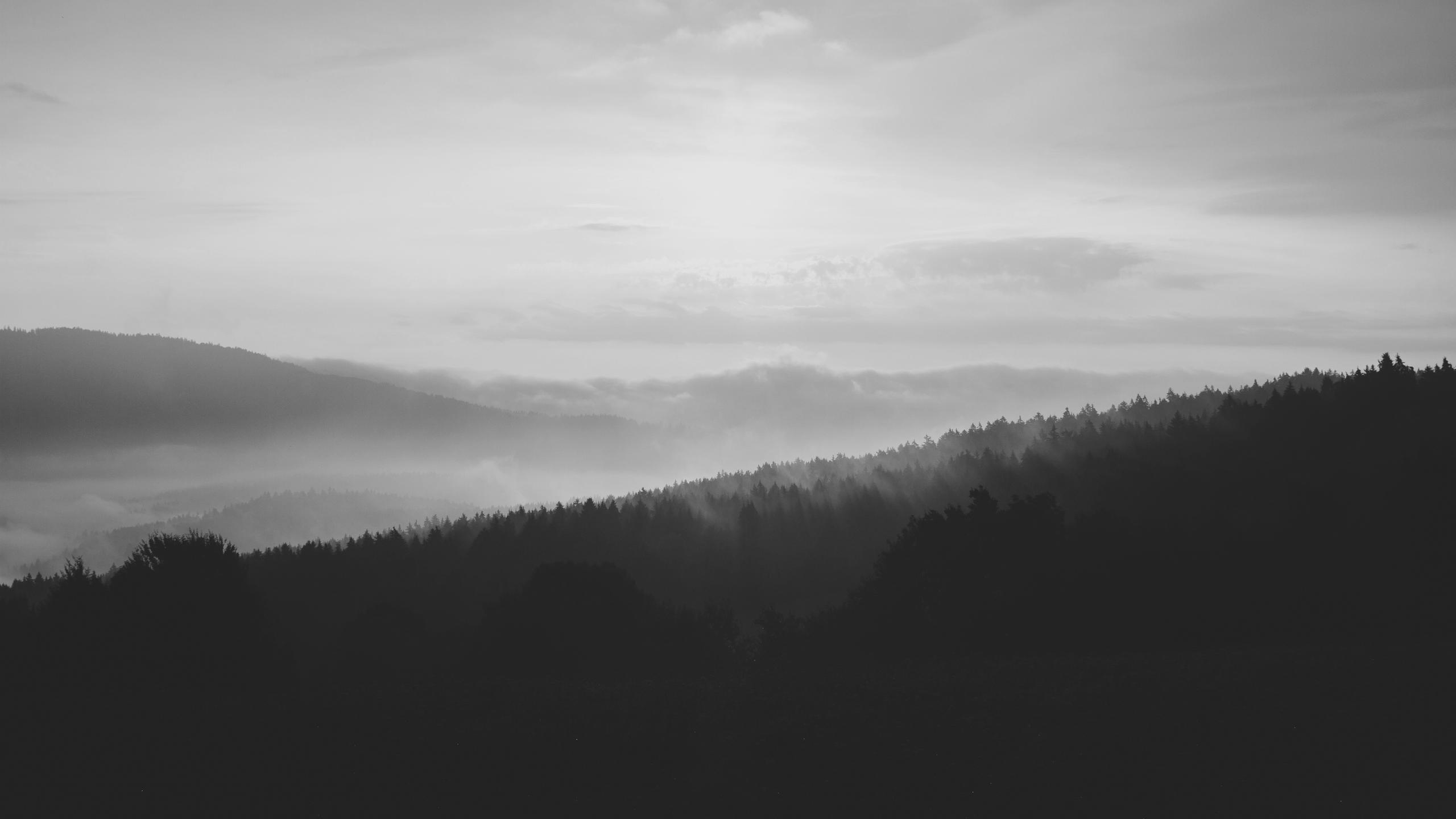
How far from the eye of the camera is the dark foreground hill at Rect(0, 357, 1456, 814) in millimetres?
28156

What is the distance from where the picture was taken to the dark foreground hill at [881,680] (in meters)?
28.2

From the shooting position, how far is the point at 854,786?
1119 inches

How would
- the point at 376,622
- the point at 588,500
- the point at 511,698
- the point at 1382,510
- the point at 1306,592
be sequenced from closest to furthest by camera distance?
the point at 511,698 → the point at 1306,592 → the point at 1382,510 → the point at 376,622 → the point at 588,500

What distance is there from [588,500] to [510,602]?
100380 millimetres

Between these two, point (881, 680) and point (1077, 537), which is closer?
point (881, 680)

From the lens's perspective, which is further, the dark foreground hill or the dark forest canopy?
the dark forest canopy

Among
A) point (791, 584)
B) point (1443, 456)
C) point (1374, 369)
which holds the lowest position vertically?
point (791, 584)

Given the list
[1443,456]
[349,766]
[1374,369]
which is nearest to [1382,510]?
[1443,456]

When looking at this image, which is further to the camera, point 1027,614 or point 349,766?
point 1027,614

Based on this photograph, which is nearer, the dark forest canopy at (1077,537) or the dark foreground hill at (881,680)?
the dark foreground hill at (881,680)

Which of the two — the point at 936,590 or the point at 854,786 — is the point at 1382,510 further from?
the point at 854,786

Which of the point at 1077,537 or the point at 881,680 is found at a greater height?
the point at 1077,537

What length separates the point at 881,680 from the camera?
41969 millimetres

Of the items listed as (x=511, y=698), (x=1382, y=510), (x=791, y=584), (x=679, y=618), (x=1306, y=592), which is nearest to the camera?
(x=511, y=698)
